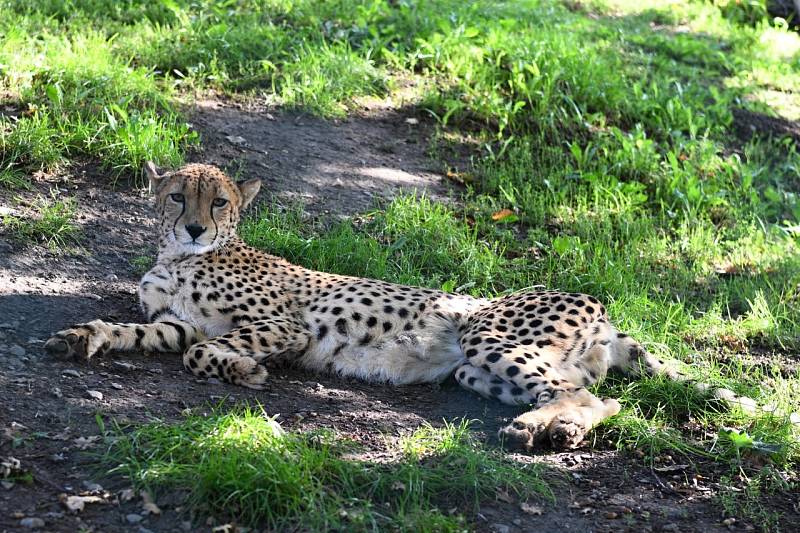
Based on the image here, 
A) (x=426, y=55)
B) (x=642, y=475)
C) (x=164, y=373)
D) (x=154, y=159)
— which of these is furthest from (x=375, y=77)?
(x=642, y=475)

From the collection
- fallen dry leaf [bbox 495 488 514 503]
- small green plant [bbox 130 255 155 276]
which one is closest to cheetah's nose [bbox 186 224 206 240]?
small green plant [bbox 130 255 155 276]

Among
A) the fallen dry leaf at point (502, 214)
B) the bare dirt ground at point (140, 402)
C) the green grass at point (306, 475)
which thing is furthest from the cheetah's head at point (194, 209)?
the fallen dry leaf at point (502, 214)

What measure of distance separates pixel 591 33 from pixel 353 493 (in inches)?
294

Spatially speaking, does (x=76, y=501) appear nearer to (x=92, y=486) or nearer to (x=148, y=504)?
(x=92, y=486)

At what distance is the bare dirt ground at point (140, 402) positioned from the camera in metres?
3.68

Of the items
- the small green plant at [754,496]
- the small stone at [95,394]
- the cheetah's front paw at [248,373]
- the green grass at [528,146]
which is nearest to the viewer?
the small green plant at [754,496]

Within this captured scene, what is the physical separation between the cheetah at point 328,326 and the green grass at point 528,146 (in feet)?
1.12

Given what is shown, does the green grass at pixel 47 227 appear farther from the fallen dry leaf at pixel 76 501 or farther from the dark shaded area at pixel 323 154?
the fallen dry leaf at pixel 76 501

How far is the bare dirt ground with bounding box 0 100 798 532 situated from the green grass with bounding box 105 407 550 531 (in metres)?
0.09

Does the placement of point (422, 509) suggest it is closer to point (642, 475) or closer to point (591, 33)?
point (642, 475)

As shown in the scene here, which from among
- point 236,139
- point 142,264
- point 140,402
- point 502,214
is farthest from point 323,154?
point 140,402

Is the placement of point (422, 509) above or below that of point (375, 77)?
below

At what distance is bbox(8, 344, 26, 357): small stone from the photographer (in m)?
4.64

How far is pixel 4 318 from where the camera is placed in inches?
196
